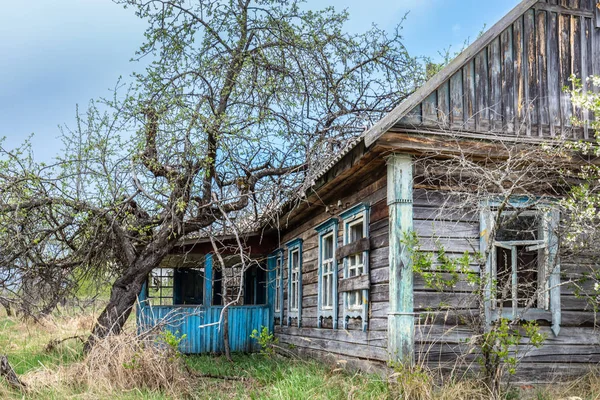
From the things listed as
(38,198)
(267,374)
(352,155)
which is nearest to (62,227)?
(38,198)

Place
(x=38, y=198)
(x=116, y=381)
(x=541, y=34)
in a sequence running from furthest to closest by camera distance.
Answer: (x=38, y=198) < (x=541, y=34) < (x=116, y=381)

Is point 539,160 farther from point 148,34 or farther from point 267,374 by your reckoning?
point 148,34

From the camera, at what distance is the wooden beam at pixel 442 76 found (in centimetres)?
705

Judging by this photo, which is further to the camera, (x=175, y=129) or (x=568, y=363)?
(x=175, y=129)

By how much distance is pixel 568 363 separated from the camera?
7.83m

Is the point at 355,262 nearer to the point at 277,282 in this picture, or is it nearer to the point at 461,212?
the point at 461,212

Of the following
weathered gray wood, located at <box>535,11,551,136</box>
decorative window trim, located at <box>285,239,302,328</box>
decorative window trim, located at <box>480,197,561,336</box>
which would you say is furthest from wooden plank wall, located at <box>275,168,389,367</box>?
weathered gray wood, located at <box>535,11,551,136</box>

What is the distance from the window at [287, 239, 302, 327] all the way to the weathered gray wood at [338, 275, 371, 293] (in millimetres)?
2703

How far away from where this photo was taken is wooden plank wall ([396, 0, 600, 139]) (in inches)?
310

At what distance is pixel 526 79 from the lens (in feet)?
27.3

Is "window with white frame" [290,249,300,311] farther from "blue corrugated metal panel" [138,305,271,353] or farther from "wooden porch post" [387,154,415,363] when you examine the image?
"wooden porch post" [387,154,415,363]

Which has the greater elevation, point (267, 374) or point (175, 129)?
point (175, 129)

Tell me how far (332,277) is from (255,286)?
707cm

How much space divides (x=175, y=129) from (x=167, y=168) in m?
0.82
